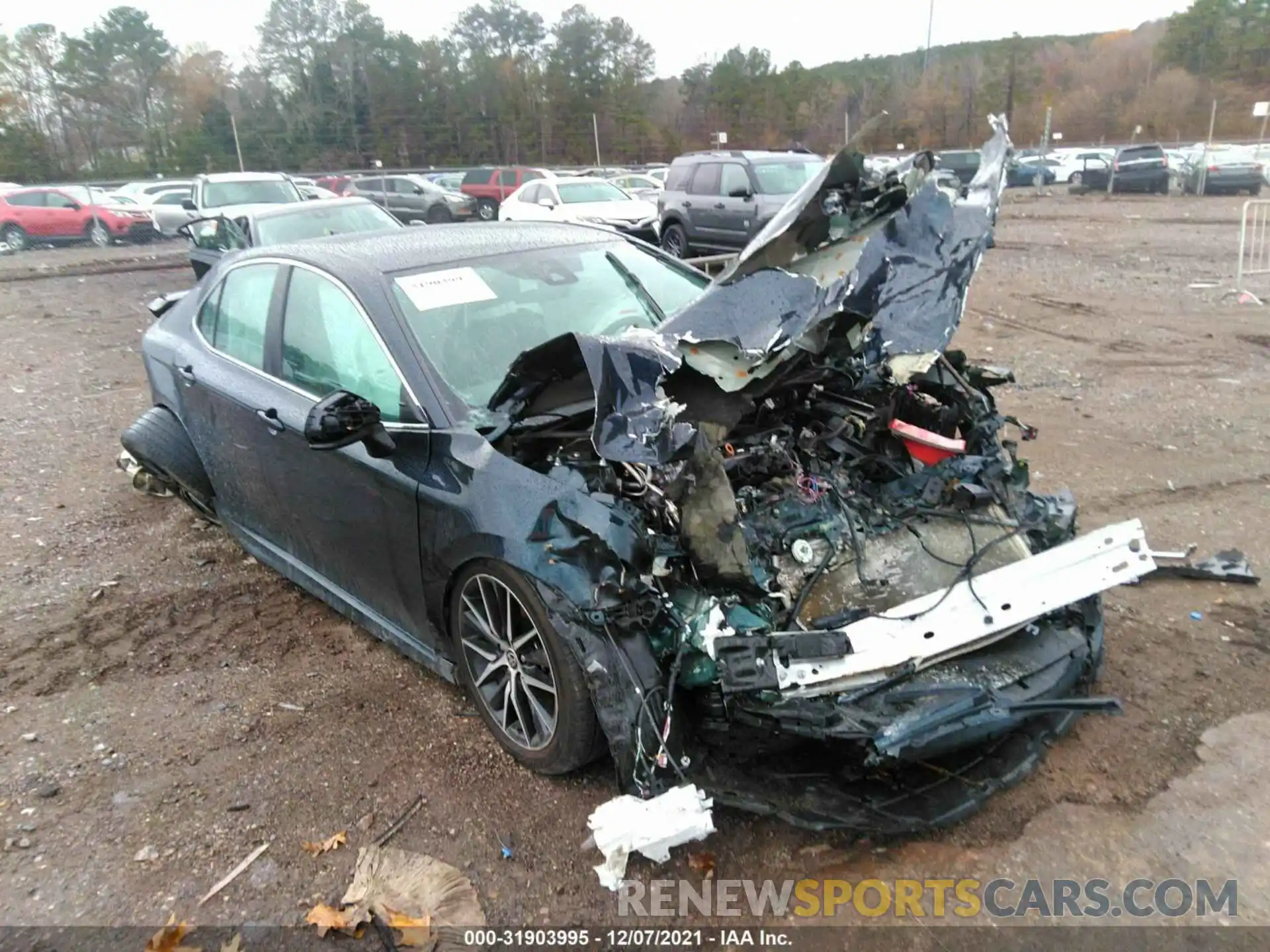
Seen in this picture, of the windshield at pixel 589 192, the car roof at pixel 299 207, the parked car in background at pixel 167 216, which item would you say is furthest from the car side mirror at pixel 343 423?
the parked car in background at pixel 167 216

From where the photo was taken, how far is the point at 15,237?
21438 millimetres

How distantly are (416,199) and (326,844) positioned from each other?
75.6 feet

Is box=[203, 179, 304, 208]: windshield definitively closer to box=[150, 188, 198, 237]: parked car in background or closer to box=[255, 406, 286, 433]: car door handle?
box=[150, 188, 198, 237]: parked car in background

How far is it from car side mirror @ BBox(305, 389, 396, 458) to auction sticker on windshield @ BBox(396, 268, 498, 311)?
1.99 ft

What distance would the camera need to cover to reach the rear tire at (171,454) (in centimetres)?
460

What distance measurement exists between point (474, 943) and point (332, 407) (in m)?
1.71

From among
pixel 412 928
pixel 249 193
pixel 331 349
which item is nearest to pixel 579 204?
pixel 249 193

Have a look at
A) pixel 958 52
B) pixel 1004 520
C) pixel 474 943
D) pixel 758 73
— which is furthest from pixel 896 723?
pixel 958 52

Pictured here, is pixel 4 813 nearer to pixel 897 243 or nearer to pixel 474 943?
pixel 474 943

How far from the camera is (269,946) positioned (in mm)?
2447

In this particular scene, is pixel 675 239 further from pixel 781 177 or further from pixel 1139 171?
pixel 1139 171

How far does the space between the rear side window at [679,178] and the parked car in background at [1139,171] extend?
18506 millimetres

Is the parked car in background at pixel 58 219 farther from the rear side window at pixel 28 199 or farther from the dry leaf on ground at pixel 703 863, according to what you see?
the dry leaf on ground at pixel 703 863

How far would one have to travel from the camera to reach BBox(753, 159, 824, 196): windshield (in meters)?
13.5
